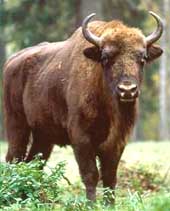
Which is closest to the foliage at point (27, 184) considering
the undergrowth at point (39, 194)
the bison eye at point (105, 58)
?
the undergrowth at point (39, 194)

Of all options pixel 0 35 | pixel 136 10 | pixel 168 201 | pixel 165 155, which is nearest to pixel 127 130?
pixel 168 201

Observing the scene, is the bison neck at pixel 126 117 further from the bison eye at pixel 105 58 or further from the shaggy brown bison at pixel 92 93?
the bison eye at pixel 105 58

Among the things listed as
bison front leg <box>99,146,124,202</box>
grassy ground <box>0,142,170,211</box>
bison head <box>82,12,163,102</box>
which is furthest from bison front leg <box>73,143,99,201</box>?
bison head <box>82,12,163,102</box>

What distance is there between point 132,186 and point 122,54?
346 cm

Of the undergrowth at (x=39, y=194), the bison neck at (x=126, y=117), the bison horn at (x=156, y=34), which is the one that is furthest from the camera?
the bison horn at (x=156, y=34)

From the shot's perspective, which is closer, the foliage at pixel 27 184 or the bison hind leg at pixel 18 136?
the foliage at pixel 27 184

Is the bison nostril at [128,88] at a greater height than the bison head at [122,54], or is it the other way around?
the bison head at [122,54]

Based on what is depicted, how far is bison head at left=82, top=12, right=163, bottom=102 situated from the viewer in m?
9.78

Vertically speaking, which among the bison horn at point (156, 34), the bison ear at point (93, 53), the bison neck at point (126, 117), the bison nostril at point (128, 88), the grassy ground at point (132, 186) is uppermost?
the bison horn at point (156, 34)

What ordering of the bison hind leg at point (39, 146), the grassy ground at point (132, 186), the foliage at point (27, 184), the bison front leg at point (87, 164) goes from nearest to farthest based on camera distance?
the grassy ground at point (132, 186), the foliage at point (27, 184), the bison front leg at point (87, 164), the bison hind leg at point (39, 146)

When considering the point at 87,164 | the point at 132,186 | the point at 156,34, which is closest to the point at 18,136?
the point at 132,186

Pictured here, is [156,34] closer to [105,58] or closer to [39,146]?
[105,58]

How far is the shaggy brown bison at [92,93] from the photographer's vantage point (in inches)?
398

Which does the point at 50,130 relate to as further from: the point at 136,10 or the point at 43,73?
the point at 136,10
